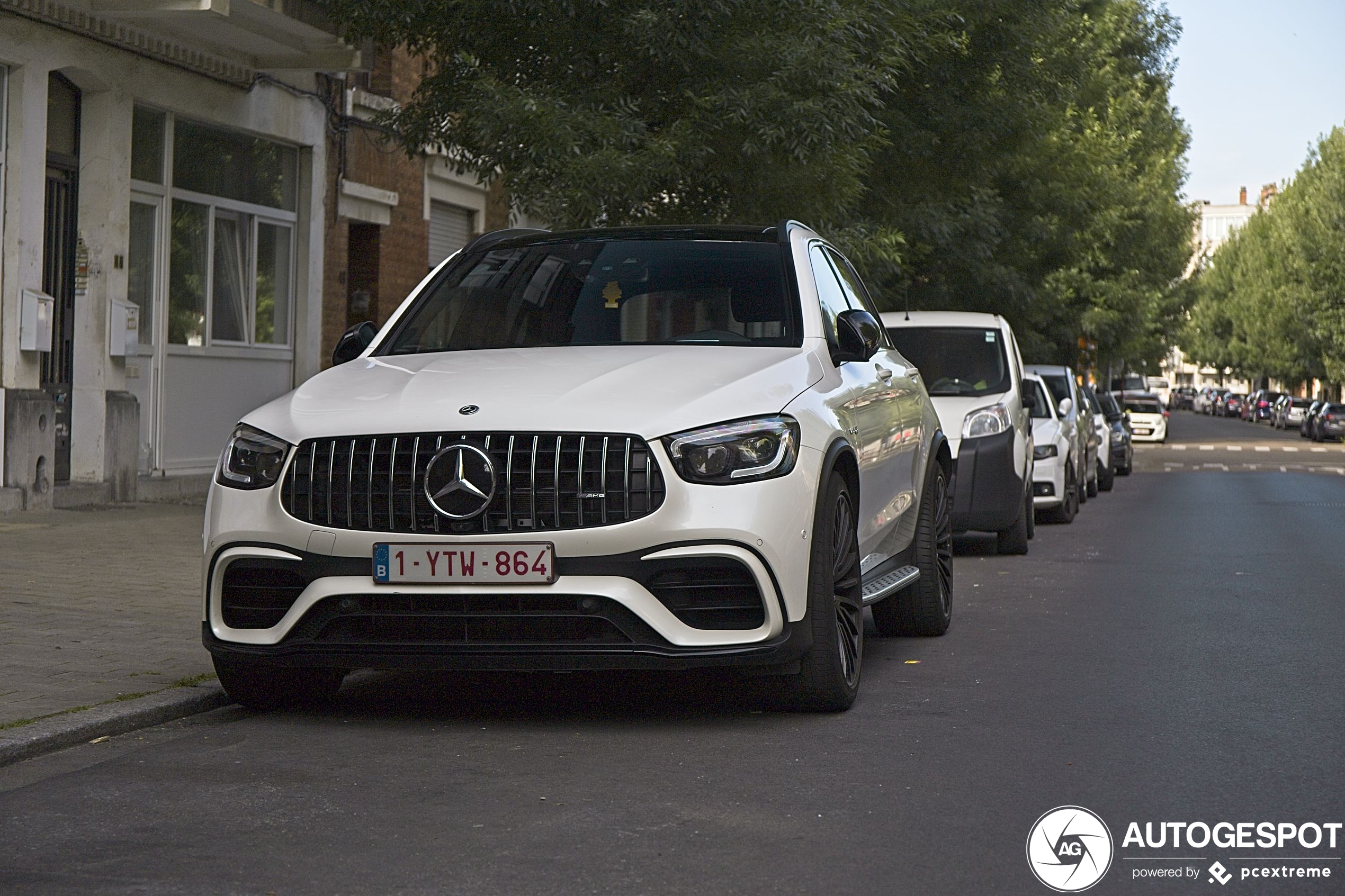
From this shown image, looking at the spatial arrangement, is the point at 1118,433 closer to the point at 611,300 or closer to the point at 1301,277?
the point at 611,300

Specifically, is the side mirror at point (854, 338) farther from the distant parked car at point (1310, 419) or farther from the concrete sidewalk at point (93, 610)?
the distant parked car at point (1310, 419)

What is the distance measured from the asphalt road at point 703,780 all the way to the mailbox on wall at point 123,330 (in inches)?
354

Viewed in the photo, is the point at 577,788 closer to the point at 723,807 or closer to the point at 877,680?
the point at 723,807

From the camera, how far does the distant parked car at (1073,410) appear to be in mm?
18250

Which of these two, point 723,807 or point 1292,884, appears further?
point 723,807

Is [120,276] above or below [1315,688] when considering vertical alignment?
above

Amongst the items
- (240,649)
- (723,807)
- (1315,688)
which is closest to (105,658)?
(240,649)

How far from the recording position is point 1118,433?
30.0m

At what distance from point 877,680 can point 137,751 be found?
2.95m

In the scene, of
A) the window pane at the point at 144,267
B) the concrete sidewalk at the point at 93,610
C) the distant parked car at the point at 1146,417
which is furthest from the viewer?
the distant parked car at the point at 1146,417

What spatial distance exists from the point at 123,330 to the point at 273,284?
3.24m

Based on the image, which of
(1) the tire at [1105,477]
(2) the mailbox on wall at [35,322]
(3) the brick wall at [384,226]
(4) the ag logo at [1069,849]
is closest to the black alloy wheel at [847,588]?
(4) the ag logo at [1069,849]

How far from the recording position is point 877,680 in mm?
7312

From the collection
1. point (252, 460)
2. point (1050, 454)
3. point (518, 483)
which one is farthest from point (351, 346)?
point (1050, 454)
